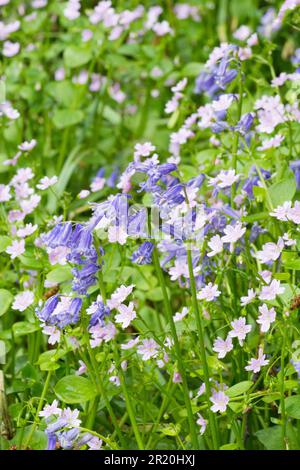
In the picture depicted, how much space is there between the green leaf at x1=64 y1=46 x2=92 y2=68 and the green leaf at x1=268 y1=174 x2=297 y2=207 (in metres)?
1.15

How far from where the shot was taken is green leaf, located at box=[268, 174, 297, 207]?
1.62 metres

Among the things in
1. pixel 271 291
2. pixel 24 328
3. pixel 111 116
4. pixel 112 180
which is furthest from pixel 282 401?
pixel 111 116

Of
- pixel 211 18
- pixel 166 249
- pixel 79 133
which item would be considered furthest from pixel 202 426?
pixel 211 18

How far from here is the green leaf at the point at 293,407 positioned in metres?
1.45

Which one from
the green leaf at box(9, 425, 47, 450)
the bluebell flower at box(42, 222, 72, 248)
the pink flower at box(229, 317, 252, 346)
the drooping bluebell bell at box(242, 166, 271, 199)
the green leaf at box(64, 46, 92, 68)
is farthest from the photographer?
the green leaf at box(64, 46, 92, 68)

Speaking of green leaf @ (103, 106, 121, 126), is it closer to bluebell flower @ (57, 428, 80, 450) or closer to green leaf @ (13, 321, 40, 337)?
green leaf @ (13, 321, 40, 337)

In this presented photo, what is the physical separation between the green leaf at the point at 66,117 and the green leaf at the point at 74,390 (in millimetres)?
1244

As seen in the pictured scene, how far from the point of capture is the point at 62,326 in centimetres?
143

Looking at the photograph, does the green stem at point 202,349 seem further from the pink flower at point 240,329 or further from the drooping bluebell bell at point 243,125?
the drooping bluebell bell at point 243,125

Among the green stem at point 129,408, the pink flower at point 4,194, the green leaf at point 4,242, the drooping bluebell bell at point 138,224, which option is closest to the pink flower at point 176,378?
the green stem at point 129,408

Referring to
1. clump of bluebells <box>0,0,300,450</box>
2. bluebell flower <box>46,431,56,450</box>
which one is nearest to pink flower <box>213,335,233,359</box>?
clump of bluebells <box>0,0,300,450</box>

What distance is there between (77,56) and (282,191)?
1.21 metres

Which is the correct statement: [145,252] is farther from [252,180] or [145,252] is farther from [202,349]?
[252,180]

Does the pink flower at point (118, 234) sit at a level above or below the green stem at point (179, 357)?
above
